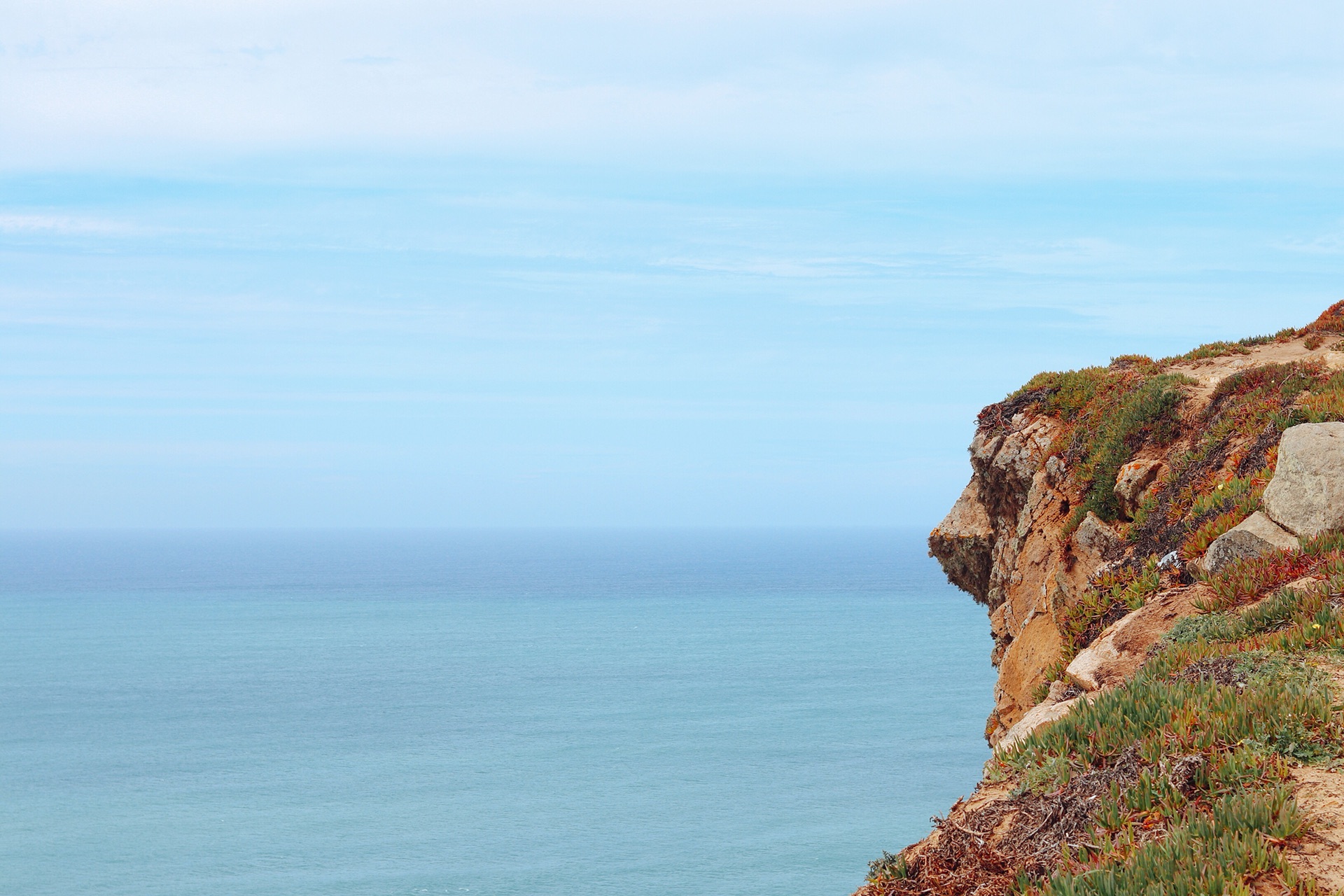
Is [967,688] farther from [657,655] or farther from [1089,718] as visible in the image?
[1089,718]

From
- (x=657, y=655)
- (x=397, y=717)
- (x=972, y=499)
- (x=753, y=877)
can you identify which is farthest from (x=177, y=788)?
(x=972, y=499)

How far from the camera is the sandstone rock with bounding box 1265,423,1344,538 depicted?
1257cm

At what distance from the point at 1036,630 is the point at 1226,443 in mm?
4639

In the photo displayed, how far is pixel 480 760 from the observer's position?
95688 mm

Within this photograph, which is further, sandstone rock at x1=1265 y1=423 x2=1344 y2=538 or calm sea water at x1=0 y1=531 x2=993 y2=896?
calm sea water at x1=0 y1=531 x2=993 y2=896

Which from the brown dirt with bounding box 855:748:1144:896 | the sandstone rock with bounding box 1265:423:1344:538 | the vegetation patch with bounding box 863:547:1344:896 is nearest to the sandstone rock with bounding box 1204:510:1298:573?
the sandstone rock with bounding box 1265:423:1344:538

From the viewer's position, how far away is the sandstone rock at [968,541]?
81.7 feet

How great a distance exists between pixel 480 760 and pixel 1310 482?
91818 mm

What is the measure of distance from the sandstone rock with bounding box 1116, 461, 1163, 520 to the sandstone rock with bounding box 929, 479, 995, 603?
6.45m

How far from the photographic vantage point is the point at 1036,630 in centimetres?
1859

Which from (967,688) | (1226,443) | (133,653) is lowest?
(967,688)

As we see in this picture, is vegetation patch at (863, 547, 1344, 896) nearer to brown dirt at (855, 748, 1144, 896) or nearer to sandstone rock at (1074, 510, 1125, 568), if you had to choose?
brown dirt at (855, 748, 1144, 896)

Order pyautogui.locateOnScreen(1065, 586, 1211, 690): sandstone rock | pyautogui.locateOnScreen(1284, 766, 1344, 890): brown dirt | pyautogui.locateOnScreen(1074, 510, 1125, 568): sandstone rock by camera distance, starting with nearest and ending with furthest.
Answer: pyautogui.locateOnScreen(1284, 766, 1344, 890): brown dirt → pyautogui.locateOnScreen(1065, 586, 1211, 690): sandstone rock → pyautogui.locateOnScreen(1074, 510, 1125, 568): sandstone rock

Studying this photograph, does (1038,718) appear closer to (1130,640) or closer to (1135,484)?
(1130,640)
